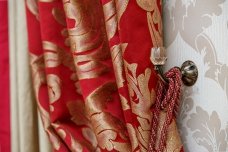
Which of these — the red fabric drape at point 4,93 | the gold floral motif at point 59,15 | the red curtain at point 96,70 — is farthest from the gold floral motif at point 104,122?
the red fabric drape at point 4,93

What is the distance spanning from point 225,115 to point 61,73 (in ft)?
1.31

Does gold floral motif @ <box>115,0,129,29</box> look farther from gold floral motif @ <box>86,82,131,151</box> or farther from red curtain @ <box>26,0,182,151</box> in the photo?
gold floral motif @ <box>86,82,131,151</box>

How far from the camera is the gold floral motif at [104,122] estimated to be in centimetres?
66

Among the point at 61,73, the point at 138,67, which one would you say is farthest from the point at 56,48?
the point at 138,67

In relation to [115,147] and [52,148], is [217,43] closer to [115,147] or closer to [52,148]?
[115,147]

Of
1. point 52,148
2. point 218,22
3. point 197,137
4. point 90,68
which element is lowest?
point 52,148

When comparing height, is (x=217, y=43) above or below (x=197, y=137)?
above

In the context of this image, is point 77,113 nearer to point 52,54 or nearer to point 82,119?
point 82,119

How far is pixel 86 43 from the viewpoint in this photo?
70 cm

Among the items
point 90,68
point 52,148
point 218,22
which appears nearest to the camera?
point 218,22

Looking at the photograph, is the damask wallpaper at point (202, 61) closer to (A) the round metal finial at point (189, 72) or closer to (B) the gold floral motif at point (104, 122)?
(A) the round metal finial at point (189, 72)

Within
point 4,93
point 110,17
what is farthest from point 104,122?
point 4,93

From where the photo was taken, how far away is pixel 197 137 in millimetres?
632

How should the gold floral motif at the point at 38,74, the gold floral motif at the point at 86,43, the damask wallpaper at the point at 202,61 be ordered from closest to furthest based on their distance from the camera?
the damask wallpaper at the point at 202,61, the gold floral motif at the point at 86,43, the gold floral motif at the point at 38,74
